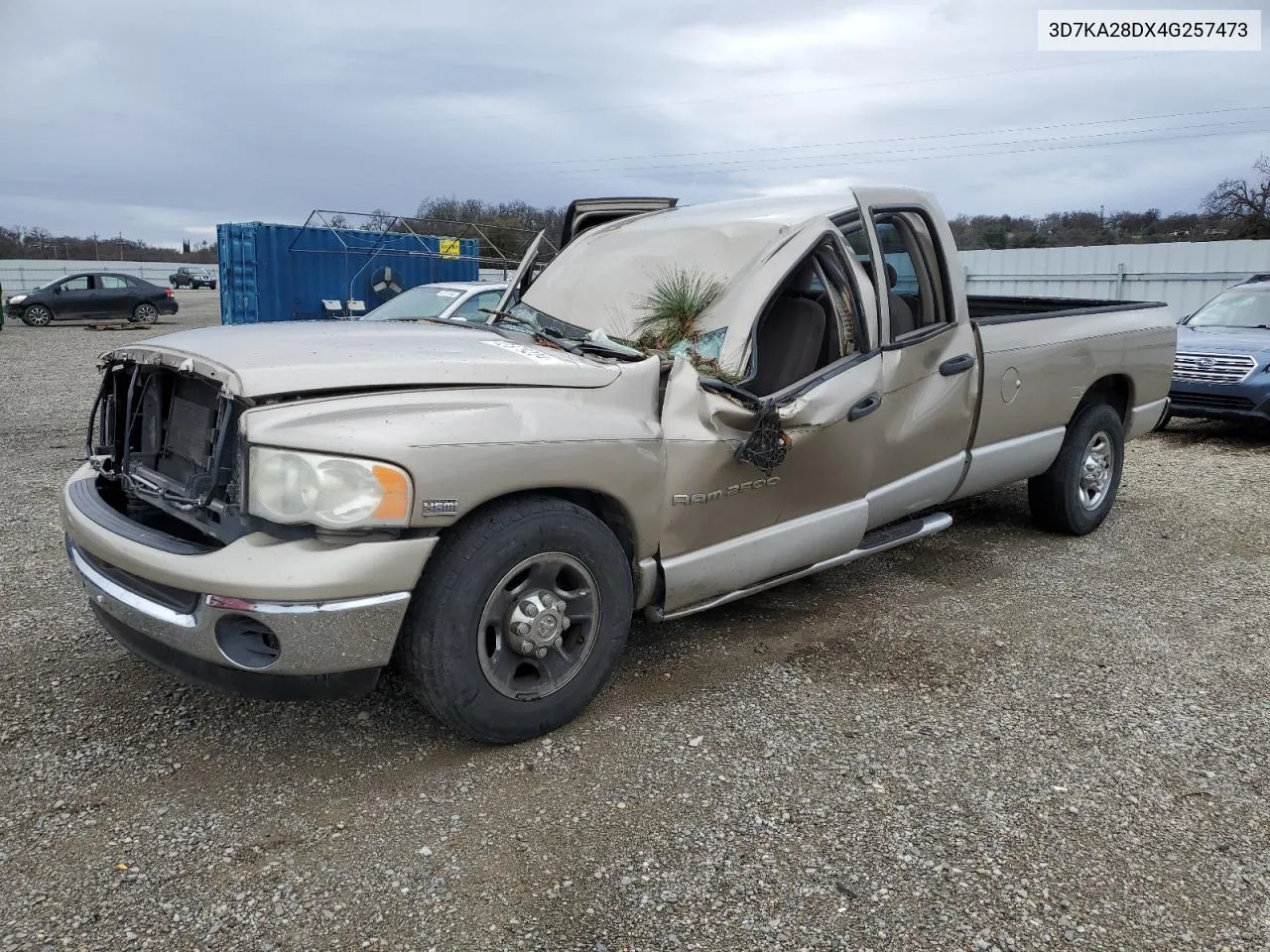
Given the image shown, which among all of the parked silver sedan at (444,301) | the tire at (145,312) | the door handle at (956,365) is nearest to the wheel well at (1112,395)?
the door handle at (956,365)

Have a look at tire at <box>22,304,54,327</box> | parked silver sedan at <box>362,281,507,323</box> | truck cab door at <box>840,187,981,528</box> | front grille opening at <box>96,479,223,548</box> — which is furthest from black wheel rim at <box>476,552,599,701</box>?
tire at <box>22,304,54,327</box>

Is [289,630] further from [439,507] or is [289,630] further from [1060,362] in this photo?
[1060,362]

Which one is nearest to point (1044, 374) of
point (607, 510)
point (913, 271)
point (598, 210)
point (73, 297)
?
point (913, 271)

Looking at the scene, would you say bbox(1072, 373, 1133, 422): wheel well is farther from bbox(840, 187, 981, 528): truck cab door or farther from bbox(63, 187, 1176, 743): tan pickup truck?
bbox(840, 187, 981, 528): truck cab door

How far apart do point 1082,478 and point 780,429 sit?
3.16m

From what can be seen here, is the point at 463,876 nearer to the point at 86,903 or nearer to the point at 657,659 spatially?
the point at 86,903

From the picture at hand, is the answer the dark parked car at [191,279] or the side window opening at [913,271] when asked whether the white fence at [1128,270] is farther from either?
the dark parked car at [191,279]

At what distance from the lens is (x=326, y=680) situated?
2857 millimetres

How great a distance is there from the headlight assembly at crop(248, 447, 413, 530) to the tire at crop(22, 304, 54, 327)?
91.0 ft

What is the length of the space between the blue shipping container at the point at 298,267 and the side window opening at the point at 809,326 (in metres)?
16.1

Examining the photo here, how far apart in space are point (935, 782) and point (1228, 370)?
329 inches

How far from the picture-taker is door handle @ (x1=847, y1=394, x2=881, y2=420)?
4000 mm

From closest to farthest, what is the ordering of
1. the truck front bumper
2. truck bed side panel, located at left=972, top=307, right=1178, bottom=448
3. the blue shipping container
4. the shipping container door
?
the truck front bumper
truck bed side panel, located at left=972, top=307, right=1178, bottom=448
the shipping container door
the blue shipping container

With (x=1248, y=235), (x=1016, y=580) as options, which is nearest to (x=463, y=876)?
(x=1016, y=580)
